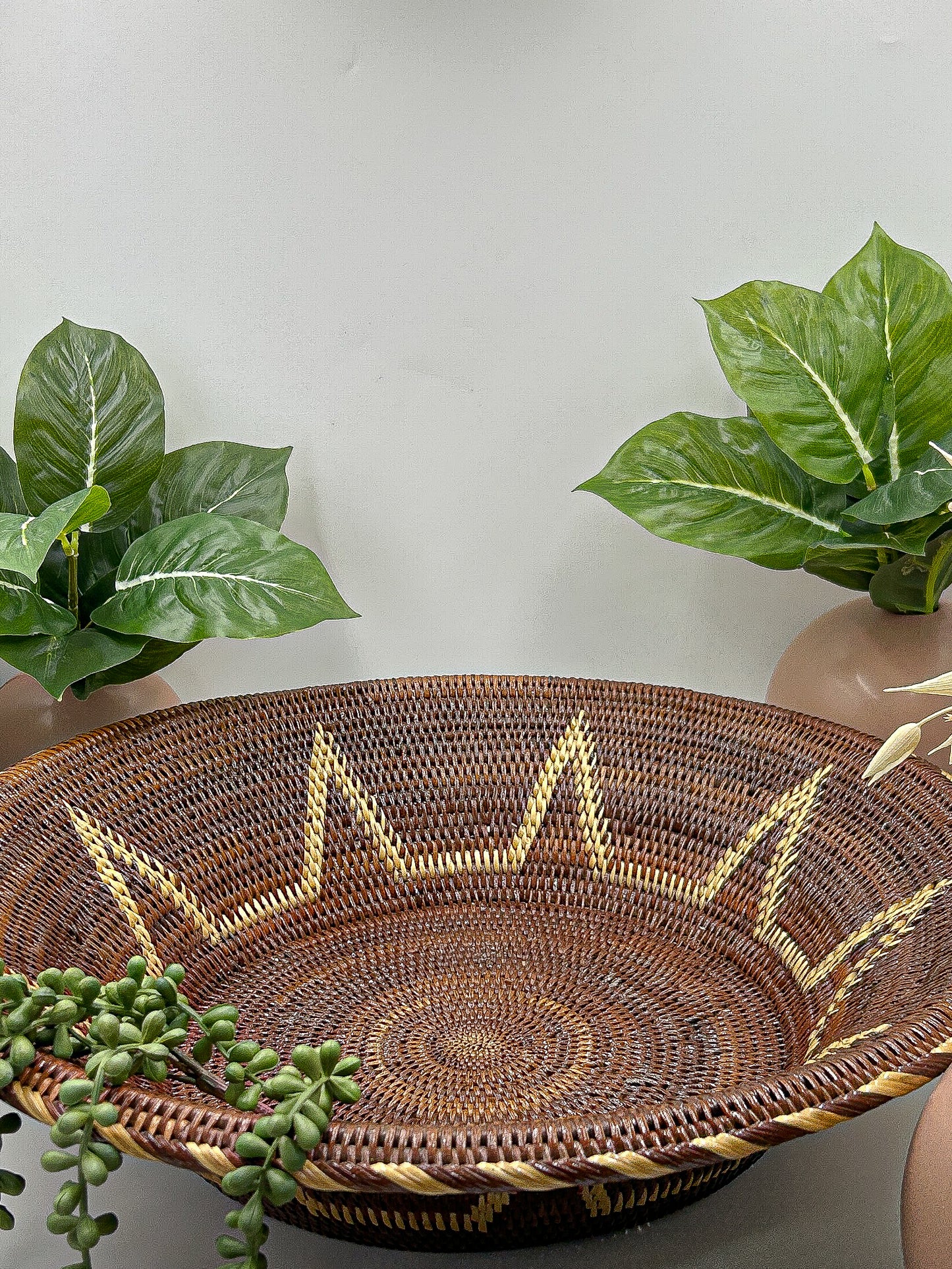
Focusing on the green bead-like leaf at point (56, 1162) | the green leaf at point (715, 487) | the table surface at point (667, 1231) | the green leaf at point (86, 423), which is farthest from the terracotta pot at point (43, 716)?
the green bead-like leaf at point (56, 1162)

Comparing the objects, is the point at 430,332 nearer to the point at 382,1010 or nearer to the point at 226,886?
the point at 226,886

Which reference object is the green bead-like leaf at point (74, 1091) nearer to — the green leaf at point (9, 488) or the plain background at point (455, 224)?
the green leaf at point (9, 488)

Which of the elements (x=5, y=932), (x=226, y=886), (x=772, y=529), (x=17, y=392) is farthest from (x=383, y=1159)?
(x=17, y=392)

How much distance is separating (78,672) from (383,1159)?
A: 80cm

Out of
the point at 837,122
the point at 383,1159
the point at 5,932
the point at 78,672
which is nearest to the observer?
the point at 383,1159

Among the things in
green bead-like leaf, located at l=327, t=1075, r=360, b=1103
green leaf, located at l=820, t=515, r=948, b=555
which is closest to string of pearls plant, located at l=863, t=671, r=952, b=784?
green bead-like leaf, located at l=327, t=1075, r=360, b=1103

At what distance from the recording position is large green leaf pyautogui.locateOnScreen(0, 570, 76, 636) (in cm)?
128

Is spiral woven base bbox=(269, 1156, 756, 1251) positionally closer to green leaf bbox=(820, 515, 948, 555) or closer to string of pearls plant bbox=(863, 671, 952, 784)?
string of pearls plant bbox=(863, 671, 952, 784)

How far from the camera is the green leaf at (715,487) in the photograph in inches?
55.7

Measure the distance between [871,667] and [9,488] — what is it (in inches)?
46.9

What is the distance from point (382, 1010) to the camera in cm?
121

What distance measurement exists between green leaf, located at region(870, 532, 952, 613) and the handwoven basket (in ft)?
0.87

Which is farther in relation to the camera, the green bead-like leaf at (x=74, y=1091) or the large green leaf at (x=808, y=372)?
the large green leaf at (x=808, y=372)

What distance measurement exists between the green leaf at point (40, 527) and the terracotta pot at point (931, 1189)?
912mm
